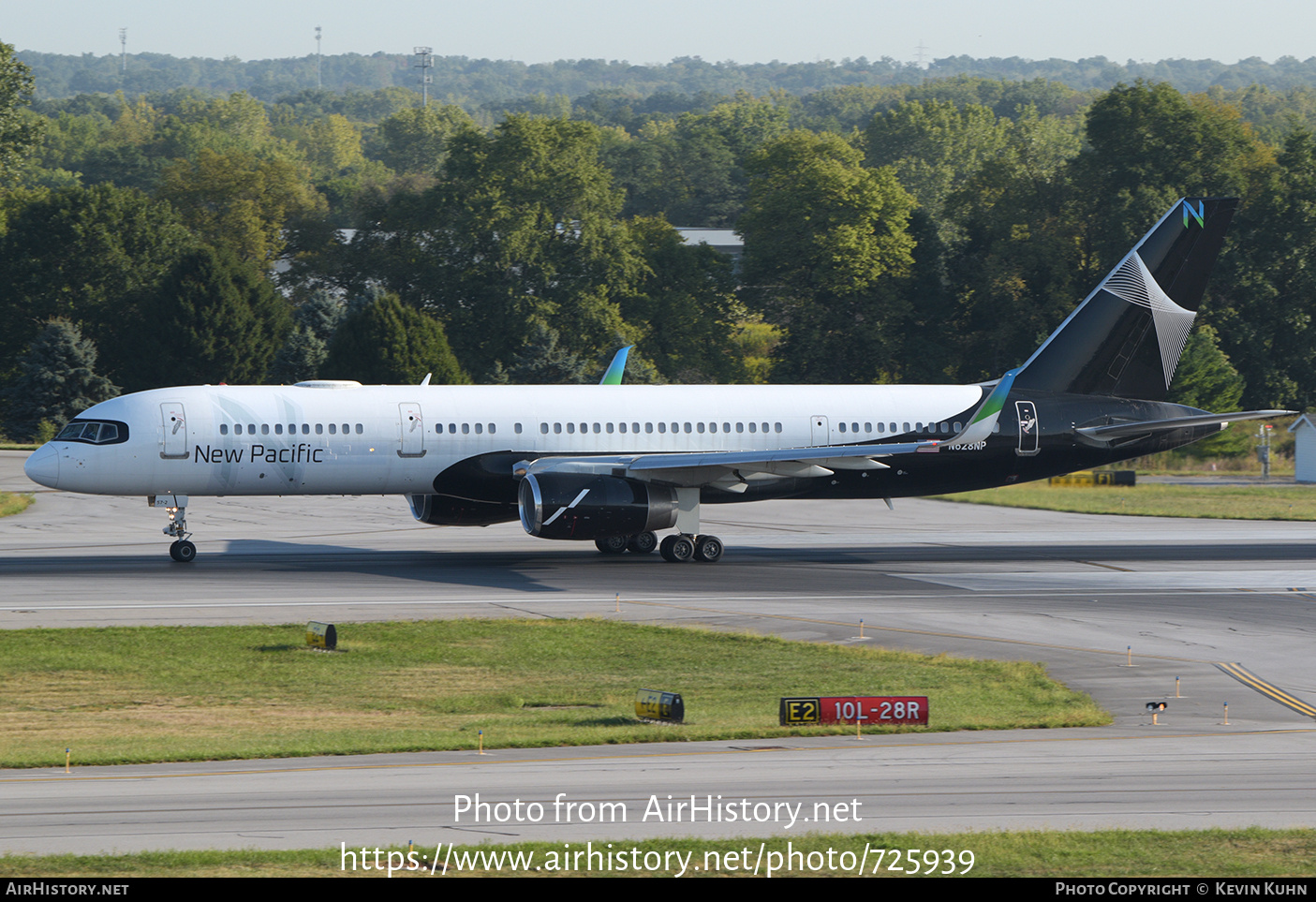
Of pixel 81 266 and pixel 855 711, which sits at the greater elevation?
pixel 81 266

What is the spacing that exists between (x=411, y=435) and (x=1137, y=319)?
75.8 ft

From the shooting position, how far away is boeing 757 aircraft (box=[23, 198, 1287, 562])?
40.1 meters

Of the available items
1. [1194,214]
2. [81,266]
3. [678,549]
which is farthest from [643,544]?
[81,266]

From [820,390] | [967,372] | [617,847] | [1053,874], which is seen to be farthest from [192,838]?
[967,372]

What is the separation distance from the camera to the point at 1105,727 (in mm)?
22969

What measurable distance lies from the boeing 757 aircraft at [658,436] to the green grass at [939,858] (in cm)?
2271

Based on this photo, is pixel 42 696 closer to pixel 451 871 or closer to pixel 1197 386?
pixel 451 871

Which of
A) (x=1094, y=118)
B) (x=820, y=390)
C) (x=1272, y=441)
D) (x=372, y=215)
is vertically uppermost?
(x=1094, y=118)

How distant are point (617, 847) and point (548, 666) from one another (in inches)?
503

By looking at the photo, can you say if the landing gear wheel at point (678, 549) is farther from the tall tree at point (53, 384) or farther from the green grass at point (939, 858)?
the tall tree at point (53, 384)

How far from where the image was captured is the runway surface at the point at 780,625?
17812 mm

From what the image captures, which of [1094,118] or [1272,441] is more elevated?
[1094,118]

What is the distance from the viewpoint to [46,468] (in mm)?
39938

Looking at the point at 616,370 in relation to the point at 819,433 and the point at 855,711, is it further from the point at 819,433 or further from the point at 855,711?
the point at 855,711
